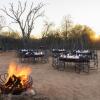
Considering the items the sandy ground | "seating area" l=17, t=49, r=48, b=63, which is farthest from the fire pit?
"seating area" l=17, t=49, r=48, b=63

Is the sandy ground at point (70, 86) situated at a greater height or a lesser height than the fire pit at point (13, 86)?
lesser

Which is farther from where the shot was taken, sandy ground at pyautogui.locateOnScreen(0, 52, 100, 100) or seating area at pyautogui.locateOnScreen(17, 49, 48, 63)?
seating area at pyautogui.locateOnScreen(17, 49, 48, 63)

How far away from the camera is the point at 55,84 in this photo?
35.4 ft

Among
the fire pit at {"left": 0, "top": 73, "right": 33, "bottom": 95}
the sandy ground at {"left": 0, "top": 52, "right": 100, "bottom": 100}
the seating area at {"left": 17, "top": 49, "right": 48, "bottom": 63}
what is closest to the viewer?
the fire pit at {"left": 0, "top": 73, "right": 33, "bottom": 95}

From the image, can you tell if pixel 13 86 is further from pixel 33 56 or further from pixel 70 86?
pixel 33 56

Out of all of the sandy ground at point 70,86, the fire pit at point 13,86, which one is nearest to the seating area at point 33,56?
the sandy ground at point 70,86

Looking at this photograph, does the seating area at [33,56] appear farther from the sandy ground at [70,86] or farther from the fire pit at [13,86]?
the fire pit at [13,86]

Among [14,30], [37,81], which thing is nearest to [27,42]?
[14,30]

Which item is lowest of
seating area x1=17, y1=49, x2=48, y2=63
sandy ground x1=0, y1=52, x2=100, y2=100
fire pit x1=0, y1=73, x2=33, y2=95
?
sandy ground x1=0, y1=52, x2=100, y2=100

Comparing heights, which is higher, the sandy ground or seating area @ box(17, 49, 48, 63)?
seating area @ box(17, 49, 48, 63)

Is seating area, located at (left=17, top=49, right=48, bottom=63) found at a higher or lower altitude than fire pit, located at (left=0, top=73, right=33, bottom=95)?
higher

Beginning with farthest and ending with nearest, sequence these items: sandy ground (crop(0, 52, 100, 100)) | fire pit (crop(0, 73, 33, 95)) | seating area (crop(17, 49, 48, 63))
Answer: seating area (crop(17, 49, 48, 63)), sandy ground (crop(0, 52, 100, 100)), fire pit (crop(0, 73, 33, 95))

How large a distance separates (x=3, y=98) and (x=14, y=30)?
36926mm

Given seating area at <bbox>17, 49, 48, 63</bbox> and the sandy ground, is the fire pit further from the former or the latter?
seating area at <bbox>17, 49, 48, 63</bbox>
